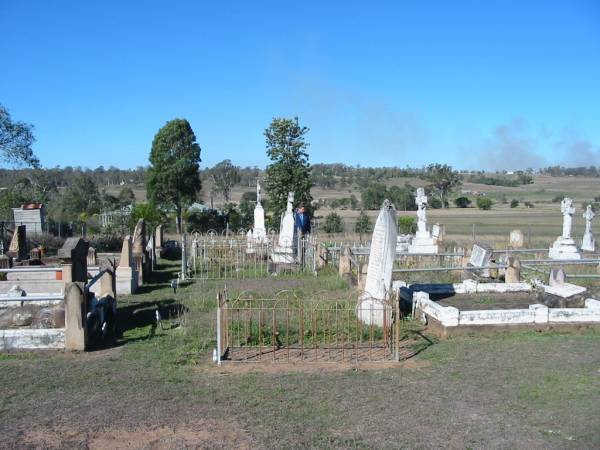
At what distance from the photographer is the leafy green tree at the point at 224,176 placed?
241 ft

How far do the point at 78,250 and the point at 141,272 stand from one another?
6.35 meters

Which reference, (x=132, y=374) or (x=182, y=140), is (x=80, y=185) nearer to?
(x=182, y=140)

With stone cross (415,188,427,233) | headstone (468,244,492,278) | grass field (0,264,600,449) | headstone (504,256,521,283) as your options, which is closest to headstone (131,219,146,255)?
grass field (0,264,600,449)

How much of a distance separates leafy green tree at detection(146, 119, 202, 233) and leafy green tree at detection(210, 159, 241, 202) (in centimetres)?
3212

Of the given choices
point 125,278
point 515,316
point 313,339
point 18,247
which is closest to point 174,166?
point 18,247

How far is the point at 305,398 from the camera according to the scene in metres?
7.02

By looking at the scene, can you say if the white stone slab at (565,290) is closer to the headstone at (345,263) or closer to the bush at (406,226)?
the headstone at (345,263)

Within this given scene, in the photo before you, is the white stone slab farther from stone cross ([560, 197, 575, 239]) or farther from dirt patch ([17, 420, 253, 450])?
stone cross ([560, 197, 575, 239])

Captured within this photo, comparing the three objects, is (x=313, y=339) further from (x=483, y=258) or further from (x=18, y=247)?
(x=18, y=247)

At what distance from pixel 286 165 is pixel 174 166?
35.4 ft

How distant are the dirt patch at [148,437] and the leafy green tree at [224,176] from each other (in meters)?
66.3

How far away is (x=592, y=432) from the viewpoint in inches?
232

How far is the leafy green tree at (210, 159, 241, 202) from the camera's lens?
2896 inches

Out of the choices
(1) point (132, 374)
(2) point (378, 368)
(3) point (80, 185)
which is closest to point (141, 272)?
(1) point (132, 374)
